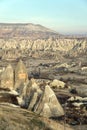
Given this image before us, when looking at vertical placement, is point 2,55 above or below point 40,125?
below

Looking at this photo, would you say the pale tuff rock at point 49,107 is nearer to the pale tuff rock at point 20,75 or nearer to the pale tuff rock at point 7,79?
the pale tuff rock at point 20,75

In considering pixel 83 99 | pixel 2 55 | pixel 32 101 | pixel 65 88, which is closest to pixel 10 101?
pixel 32 101

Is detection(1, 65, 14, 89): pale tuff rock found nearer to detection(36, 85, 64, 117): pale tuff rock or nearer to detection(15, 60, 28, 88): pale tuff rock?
detection(15, 60, 28, 88): pale tuff rock

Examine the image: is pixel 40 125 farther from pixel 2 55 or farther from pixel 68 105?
pixel 2 55

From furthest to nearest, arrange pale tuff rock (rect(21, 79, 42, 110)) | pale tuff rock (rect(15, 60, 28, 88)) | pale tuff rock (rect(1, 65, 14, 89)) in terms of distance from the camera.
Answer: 1. pale tuff rock (rect(15, 60, 28, 88))
2. pale tuff rock (rect(1, 65, 14, 89))
3. pale tuff rock (rect(21, 79, 42, 110))

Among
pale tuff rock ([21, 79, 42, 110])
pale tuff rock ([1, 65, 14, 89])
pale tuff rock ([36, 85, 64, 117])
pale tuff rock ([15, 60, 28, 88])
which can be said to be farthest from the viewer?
pale tuff rock ([15, 60, 28, 88])

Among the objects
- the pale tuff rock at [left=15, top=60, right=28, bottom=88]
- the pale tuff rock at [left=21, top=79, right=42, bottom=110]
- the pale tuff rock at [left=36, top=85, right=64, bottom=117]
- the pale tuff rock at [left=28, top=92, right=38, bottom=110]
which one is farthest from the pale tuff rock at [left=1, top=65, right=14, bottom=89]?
the pale tuff rock at [left=36, top=85, right=64, bottom=117]

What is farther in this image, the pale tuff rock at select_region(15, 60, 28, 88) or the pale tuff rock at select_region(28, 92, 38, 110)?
the pale tuff rock at select_region(15, 60, 28, 88)

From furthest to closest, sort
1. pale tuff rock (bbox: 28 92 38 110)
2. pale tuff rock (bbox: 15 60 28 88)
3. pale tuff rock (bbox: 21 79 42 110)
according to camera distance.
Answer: pale tuff rock (bbox: 15 60 28 88) → pale tuff rock (bbox: 21 79 42 110) → pale tuff rock (bbox: 28 92 38 110)

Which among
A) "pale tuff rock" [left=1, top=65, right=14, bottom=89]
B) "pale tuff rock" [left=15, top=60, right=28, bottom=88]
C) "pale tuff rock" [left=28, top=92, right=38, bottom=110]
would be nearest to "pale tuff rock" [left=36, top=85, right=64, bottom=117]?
"pale tuff rock" [left=28, top=92, right=38, bottom=110]
